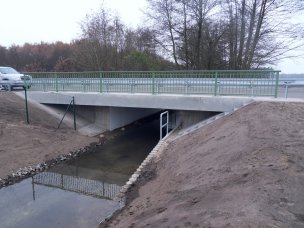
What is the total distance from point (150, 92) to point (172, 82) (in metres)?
1.46

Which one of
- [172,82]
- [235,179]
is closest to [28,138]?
[172,82]

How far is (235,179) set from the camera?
626 centimetres

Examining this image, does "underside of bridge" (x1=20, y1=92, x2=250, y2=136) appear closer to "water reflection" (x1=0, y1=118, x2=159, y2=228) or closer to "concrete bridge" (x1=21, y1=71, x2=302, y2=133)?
"concrete bridge" (x1=21, y1=71, x2=302, y2=133)

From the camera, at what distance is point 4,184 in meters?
10.3

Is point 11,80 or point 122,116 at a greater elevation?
point 11,80

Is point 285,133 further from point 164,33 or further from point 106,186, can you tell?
point 164,33

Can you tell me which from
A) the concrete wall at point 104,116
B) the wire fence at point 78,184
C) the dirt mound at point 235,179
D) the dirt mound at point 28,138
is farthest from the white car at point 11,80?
the dirt mound at point 235,179

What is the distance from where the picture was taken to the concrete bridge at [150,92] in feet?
43.4

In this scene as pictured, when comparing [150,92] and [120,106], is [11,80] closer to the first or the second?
[120,106]

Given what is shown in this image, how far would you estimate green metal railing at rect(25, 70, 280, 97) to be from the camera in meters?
12.9

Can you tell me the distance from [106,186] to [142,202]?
3.33 meters

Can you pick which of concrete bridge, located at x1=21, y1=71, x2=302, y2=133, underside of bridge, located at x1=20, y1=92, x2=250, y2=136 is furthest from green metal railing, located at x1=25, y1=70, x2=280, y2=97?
underside of bridge, located at x1=20, y1=92, x2=250, y2=136

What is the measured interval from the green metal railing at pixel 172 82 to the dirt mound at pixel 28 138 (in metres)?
2.10

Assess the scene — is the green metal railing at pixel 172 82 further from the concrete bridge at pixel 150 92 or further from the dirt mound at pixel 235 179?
the dirt mound at pixel 235 179
